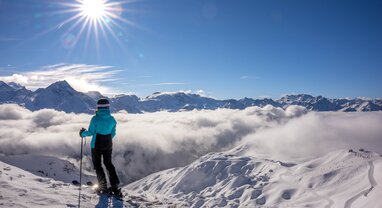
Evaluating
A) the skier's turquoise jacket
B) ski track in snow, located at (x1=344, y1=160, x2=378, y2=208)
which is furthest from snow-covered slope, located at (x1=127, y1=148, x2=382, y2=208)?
the skier's turquoise jacket

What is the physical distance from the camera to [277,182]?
96.1 m

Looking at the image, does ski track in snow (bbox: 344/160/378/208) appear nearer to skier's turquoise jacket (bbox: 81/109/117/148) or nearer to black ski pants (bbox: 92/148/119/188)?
black ski pants (bbox: 92/148/119/188)

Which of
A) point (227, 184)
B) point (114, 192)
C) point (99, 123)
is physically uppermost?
point (99, 123)

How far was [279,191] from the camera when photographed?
85312 millimetres

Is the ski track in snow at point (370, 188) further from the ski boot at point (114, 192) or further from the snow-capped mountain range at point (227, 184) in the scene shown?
the ski boot at point (114, 192)

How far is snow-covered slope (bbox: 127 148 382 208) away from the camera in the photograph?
164 ft

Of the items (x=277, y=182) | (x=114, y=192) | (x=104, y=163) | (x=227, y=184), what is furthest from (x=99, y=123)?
(x=227, y=184)

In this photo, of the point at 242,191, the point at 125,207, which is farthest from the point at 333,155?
the point at 125,207

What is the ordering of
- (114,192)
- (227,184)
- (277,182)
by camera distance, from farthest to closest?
(227,184) → (277,182) → (114,192)

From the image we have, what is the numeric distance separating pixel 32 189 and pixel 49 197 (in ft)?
3.31

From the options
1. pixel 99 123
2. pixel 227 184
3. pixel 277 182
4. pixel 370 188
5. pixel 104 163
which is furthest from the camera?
pixel 227 184

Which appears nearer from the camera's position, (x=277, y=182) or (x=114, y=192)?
(x=114, y=192)

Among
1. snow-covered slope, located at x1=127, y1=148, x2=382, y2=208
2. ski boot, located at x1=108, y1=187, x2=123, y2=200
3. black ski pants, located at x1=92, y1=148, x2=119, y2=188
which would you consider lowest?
snow-covered slope, located at x1=127, y1=148, x2=382, y2=208

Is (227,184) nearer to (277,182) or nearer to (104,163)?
(277,182)
